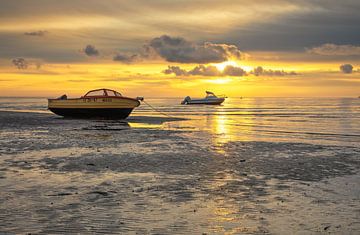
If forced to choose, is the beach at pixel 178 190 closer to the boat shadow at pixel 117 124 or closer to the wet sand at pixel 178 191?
the wet sand at pixel 178 191

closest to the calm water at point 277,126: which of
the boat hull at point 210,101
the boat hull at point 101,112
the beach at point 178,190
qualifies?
the boat hull at point 101,112

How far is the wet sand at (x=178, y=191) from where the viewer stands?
6383mm

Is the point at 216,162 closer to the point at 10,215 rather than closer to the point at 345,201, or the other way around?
the point at 345,201

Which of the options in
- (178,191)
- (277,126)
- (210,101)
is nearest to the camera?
(178,191)

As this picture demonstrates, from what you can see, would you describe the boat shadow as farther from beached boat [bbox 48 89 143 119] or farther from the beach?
the beach

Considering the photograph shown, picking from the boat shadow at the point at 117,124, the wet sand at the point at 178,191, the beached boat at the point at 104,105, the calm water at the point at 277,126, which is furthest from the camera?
the beached boat at the point at 104,105

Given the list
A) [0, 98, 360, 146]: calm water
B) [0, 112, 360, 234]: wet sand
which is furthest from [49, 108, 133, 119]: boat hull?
[0, 112, 360, 234]: wet sand

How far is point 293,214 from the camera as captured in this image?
23.0 feet

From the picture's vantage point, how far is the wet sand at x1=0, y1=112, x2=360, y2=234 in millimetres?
6383

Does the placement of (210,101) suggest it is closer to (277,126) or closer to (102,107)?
(102,107)

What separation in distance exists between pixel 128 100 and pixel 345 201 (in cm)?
2856

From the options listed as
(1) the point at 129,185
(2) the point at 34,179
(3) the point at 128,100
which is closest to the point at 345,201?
(1) the point at 129,185

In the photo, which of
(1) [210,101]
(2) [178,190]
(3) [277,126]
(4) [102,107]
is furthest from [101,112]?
(1) [210,101]

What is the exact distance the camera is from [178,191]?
28.8ft
